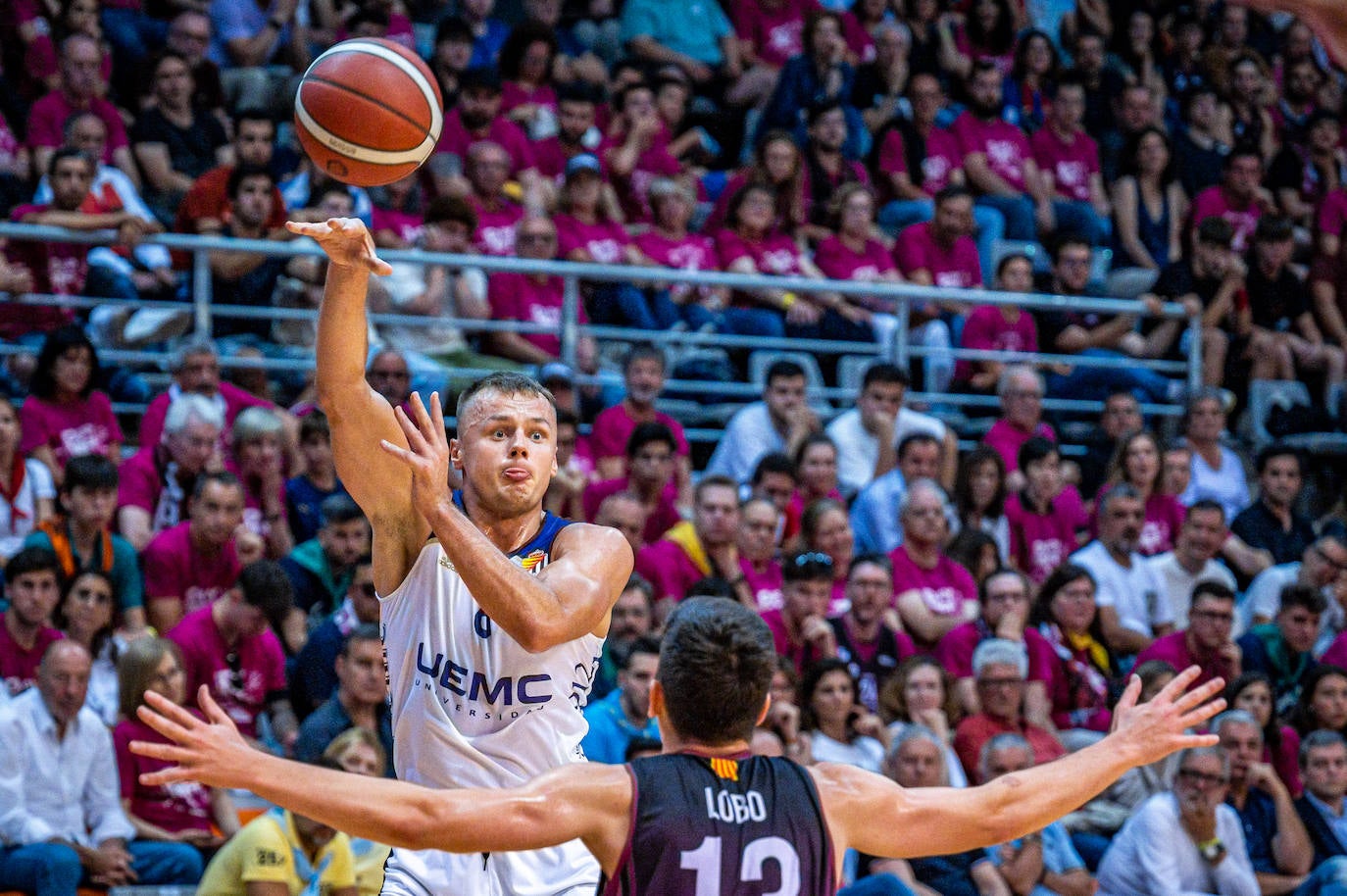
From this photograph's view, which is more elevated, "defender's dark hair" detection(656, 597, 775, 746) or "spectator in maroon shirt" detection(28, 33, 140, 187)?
"spectator in maroon shirt" detection(28, 33, 140, 187)

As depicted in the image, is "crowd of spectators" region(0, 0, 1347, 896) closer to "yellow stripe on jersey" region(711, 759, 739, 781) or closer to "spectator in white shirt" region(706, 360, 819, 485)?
"spectator in white shirt" region(706, 360, 819, 485)

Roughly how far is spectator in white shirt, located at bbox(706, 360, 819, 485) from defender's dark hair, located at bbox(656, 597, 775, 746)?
23.6 feet

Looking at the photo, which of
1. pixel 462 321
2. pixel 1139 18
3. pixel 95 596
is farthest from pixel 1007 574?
pixel 1139 18

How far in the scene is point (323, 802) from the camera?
11.8ft

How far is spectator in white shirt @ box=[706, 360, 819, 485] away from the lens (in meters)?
11.2

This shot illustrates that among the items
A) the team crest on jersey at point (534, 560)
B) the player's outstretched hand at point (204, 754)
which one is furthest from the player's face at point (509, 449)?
the player's outstretched hand at point (204, 754)

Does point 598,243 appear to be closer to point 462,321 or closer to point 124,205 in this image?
point 462,321

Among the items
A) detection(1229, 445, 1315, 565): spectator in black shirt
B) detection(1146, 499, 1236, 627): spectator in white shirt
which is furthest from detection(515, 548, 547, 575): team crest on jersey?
detection(1229, 445, 1315, 565): spectator in black shirt

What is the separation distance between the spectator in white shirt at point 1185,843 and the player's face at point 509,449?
5.38 metres

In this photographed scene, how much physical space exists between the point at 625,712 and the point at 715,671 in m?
4.99

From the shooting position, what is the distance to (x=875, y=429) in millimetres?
11500

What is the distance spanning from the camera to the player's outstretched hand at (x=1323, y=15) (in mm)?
2695

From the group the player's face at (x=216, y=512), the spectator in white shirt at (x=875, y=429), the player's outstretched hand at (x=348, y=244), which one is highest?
the player's outstretched hand at (x=348, y=244)

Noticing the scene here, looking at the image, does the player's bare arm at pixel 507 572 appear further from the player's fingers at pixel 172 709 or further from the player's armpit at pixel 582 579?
the player's fingers at pixel 172 709
